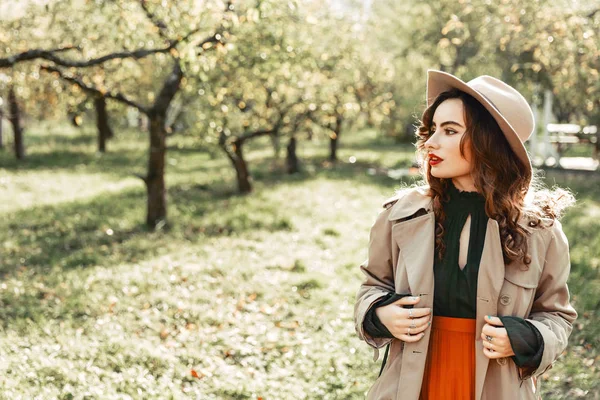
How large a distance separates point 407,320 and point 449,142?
704 mm

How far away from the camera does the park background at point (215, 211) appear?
5.58 meters

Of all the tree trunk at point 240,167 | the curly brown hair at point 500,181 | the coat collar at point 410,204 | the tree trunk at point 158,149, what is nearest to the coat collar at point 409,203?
the coat collar at point 410,204

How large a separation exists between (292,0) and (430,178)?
4.19 m

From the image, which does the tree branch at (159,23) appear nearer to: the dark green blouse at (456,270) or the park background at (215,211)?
the park background at (215,211)

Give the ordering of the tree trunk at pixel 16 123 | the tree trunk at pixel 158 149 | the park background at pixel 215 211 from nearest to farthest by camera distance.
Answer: the park background at pixel 215 211
the tree trunk at pixel 158 149
the tree trunk at pixel 16 123

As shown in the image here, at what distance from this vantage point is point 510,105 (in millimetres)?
2379

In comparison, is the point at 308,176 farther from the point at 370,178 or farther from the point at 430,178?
the point at 430,178

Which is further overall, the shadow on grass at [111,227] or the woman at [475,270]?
the shadow on grass at [111,227]

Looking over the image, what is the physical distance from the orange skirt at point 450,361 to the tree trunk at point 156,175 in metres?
8.76

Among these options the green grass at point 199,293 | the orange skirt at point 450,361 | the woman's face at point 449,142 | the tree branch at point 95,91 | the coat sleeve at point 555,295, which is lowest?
the green grass at point 199,293

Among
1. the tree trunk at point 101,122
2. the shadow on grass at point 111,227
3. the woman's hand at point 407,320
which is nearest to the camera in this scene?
the woman's hand at point 407,320

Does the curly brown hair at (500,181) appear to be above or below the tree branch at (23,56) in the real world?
below

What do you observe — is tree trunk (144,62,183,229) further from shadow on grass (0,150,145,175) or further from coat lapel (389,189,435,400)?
coat lapel (389,189,435,400)

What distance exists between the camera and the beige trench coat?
2.33 m
